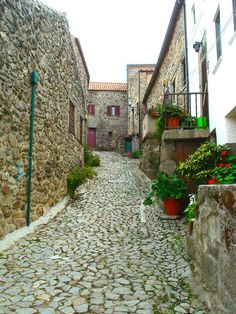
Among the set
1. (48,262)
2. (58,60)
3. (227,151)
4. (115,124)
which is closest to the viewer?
(48,262)

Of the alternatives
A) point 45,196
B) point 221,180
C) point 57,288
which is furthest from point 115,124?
point 57,288

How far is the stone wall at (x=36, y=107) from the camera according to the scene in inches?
169

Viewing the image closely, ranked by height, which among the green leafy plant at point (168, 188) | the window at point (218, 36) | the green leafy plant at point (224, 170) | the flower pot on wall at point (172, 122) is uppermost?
the window at point (218, 36)

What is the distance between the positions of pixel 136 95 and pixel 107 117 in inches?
168

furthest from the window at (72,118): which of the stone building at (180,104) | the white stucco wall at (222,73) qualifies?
the white stucco wall at (222,73)

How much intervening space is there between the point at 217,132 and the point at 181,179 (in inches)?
49.9

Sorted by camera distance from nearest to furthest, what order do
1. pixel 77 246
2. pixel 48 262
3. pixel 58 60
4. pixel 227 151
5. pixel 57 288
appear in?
pixel 57 288, pixel 48 262, pixel 77 246, pixel 227 151, pixel 58 60

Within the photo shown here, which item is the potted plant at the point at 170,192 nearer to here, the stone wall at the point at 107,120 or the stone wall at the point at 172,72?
the stone wall at the point at 172,72

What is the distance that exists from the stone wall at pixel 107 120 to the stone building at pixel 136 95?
1.17 metres

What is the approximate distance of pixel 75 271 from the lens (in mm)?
3289

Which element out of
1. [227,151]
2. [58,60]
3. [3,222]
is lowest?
[3,222]

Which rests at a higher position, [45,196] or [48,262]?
[45,196]

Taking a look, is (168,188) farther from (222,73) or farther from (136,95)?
(136,95)

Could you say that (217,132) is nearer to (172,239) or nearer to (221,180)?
(221,180)
